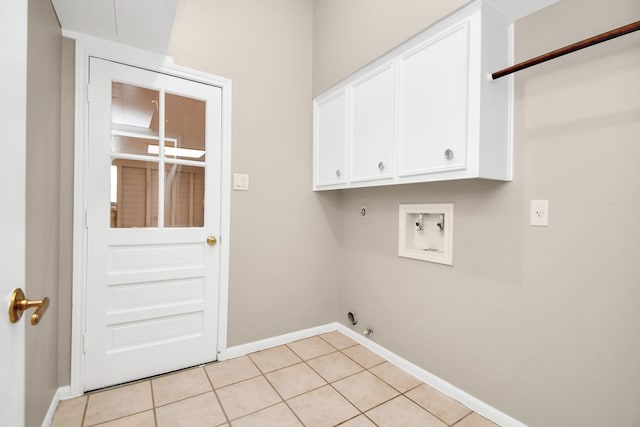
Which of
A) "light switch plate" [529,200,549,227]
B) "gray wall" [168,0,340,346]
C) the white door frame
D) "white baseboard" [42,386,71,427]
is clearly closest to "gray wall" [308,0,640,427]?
"light switch plate" [529,200,549,227]

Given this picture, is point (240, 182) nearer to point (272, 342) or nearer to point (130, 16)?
point (130, 16)

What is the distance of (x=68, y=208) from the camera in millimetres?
1747

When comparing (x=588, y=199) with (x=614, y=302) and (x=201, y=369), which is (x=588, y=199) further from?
(x=201, y=369)

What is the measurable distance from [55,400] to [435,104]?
2.69m

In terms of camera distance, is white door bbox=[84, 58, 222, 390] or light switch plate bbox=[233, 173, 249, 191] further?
light switch plate bbox=[233, 173, 249, 191]

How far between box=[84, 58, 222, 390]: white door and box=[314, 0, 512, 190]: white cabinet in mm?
1126

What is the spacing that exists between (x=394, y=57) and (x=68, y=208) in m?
2.19

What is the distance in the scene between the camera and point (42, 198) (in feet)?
4.78

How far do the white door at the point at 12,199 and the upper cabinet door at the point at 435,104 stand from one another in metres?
1.63

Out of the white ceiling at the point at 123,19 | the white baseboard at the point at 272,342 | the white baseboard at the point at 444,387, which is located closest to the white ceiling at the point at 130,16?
the white ceiling at the point at 123,19

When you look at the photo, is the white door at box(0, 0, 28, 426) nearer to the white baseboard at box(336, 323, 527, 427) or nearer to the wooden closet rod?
the wooden closet rod

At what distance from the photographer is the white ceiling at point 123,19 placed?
4.91 feet

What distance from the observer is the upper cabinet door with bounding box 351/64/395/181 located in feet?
6.34

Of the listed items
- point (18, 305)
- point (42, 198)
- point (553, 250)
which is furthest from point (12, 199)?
point (553, 250)
